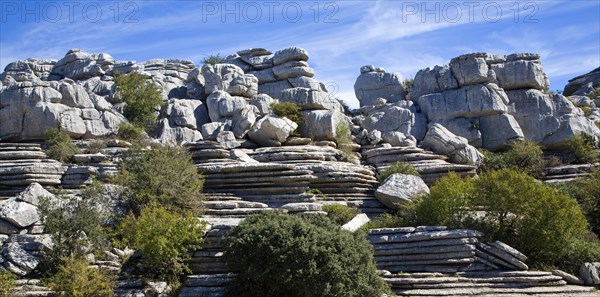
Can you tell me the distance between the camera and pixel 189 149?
1131 inches

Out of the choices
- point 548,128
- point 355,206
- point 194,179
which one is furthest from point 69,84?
point 548,128

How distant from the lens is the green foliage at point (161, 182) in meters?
21.6

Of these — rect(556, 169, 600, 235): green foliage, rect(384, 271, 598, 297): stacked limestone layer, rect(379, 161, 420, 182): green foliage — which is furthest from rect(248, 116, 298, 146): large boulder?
rect(384, 271, 598, 297): stacked limestone layer

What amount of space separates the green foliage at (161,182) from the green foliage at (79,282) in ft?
15.1

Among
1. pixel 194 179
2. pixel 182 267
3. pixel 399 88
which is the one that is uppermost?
pixel 399 88

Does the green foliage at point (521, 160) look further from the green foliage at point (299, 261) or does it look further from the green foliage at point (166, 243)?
the green foliage at point (166, 243)

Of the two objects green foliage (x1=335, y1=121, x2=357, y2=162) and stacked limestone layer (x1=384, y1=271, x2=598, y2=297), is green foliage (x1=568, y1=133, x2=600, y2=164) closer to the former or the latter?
green foliage (x1=335, y1=121, x2=357, y2=162)

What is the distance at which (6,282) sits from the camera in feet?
53.5

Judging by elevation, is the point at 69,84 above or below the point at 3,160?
above

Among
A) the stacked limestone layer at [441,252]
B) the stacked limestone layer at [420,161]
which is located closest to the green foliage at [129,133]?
the stacked limestone layer at [420,161]

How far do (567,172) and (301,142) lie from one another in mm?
13693

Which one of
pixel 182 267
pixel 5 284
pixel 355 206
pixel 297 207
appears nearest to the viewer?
pixel 5 284

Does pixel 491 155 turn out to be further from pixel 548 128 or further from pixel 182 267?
pixel 182 267

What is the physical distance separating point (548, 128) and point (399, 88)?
11624 millimetres
